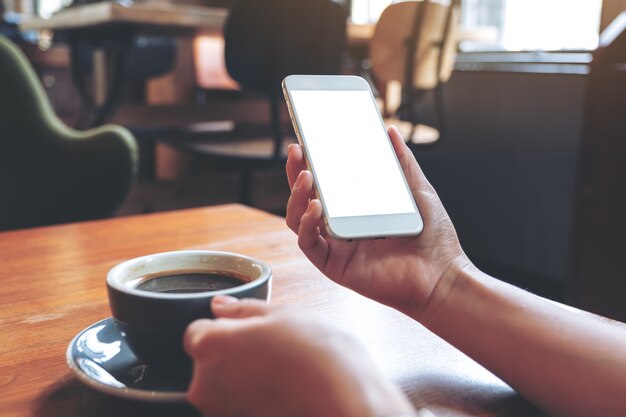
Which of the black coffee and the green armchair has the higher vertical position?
the black coffee

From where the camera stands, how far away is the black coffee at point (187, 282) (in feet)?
1.55

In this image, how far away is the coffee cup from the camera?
0.42 m

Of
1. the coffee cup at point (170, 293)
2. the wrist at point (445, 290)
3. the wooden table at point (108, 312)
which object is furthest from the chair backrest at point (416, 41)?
the coffee cup at point (170, 293)

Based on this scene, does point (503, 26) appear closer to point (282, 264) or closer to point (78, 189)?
point (78, 189)

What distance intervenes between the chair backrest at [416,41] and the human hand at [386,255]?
72.9 inches

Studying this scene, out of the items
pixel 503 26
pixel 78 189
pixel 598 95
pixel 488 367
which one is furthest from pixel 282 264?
pixel 503 26

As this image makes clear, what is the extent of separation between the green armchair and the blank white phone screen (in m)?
0.97

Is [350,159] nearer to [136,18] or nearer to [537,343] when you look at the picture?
[537,343]

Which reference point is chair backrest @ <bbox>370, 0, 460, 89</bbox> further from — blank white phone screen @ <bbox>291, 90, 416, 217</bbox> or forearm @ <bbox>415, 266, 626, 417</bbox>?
forearm @ <bbox>415, 266, 626, 417</bbox>

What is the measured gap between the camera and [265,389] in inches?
13.4

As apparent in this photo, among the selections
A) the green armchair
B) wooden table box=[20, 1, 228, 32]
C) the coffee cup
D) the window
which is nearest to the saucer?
the coffee cup

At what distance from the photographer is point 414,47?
235 centimetres

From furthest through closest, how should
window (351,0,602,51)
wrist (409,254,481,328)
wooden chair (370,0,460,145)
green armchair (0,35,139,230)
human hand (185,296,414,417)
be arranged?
window (351,0,602,51)
wooden chair (370,0,460,145)
green armchair (0,35,139,230)
wrist (409,254,481,328)
human hand (185,296,414,417)

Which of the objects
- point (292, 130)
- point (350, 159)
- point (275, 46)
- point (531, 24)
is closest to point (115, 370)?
point (350, 159)
